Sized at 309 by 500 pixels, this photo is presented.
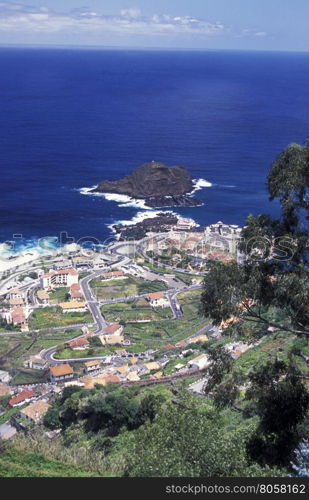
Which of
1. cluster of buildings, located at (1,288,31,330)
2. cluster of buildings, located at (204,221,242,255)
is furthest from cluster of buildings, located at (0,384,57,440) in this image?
cluster of buildings, located at (204,221,242,255)

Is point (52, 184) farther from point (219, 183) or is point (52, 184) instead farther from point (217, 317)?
point (217, 317)

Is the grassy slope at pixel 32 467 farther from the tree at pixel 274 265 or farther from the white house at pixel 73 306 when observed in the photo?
the white house at pixel 73 306

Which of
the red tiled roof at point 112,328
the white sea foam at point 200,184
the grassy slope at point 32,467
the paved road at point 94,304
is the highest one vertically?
the grassy slope at point 32,467

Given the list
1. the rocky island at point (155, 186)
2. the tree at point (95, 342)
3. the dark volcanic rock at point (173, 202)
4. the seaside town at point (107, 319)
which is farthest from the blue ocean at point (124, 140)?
the tree at point (95, 342)

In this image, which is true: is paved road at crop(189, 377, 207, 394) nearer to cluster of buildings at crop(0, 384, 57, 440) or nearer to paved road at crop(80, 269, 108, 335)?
cluster of buildings at crop(0, 384, 57, 440)

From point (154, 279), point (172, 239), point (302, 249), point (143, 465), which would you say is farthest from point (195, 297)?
point (143, 465)

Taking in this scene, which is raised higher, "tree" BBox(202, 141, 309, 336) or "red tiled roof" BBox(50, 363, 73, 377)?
"tree" BBox(202, 141, 309, 336)

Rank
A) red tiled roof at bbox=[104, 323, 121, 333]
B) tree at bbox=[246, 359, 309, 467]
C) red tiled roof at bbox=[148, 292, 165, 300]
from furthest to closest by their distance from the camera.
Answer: red tiled roof at bbox=[148, 292, 165, 300], red tiled roof at bbox=[104, 323, 121, 333], tree at bbox=[246, 359, 309, 467]
